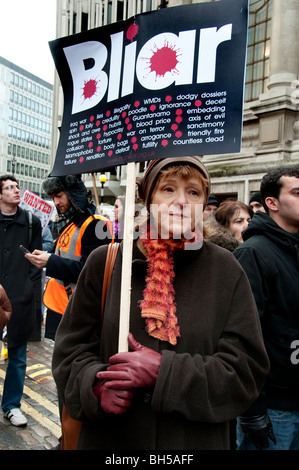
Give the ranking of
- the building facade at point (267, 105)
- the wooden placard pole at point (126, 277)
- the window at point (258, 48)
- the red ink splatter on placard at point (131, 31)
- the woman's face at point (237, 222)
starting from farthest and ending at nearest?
the window at point (258, 48)
the building facade at point (267, 105)
the woman's face at point (237, 222)
the red ink splatter on placard at point (131, 31)
the wooden placard pole at point (126, 277)

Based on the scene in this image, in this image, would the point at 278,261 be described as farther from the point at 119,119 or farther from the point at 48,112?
the point at 48,112

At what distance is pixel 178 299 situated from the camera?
185 centimetres

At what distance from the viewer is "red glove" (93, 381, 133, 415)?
1.62 m

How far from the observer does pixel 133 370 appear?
1622 millimetres

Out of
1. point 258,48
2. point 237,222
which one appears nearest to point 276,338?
point 237,222

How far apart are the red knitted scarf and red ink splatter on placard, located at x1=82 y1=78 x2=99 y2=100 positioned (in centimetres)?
77

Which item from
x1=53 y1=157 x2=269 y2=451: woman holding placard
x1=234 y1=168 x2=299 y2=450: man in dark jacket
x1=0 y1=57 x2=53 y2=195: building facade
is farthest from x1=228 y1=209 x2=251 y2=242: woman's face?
x1=0 y1=57 x2=53 y2=195: building facade

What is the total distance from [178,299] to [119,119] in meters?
0.88

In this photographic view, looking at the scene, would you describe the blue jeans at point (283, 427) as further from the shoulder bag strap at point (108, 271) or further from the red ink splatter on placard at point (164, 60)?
the red ink splatter on placard at point (164, 60)

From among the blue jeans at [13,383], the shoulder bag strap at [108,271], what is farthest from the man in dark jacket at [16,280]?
the shoulder bag strap at [108,271]

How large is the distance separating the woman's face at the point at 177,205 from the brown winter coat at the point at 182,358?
0.12 metres

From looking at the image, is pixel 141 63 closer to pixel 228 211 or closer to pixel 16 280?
pixel 228 211

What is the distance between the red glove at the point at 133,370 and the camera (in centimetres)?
161

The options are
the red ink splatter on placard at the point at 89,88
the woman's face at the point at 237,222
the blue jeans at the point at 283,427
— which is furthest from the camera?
the woman's face at the point at 237,222
